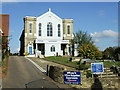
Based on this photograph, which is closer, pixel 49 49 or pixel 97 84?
pixel 97 84

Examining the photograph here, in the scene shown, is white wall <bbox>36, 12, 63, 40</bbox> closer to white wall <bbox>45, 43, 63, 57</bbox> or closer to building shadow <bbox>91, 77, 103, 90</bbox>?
white wall <bbox>45, 43, 63, 57</bbox>

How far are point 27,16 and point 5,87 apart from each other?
34206 mm

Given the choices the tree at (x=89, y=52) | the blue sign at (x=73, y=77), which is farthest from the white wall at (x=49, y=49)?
the blue sign at (x=73, y=77)

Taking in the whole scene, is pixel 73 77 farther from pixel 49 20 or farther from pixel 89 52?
pixel 49 20

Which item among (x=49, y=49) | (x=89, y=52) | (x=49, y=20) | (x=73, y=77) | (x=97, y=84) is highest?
(x=49, y=20)

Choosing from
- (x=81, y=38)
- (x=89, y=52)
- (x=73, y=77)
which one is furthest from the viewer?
(x=81, y=38)

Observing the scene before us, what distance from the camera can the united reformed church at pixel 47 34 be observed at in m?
45.7

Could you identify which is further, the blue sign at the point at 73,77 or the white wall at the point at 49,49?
the white wall at the point at 49,49

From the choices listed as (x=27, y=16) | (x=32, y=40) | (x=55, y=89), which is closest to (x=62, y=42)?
(x=32, y=40)

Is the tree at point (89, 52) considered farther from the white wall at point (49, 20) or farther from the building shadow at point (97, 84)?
the white wall at point (49, 20)

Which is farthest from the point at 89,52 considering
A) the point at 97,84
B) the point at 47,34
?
the point at 47,34

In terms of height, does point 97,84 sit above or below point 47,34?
below

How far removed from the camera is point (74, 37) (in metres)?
45.7

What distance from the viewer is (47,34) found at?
47.8m
